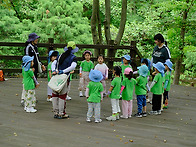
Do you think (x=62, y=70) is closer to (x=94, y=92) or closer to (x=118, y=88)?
(x=94, y=92)

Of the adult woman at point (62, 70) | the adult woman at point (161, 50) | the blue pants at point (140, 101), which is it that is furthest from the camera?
the adult woman at point (161, 50)

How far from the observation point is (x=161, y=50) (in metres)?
8.15

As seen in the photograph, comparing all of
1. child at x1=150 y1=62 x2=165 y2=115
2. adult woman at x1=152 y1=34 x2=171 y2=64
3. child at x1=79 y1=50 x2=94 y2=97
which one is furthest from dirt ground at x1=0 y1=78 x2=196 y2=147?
adult woman at x1=152 y1=34 x2=171 y2=64

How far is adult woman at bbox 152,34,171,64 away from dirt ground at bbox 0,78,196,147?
4.66 feet

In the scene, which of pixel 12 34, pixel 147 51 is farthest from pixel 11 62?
pixel 147 51

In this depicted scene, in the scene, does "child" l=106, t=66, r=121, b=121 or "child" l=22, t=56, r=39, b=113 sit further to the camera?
"child" l=22, t=56, r=39, b=113

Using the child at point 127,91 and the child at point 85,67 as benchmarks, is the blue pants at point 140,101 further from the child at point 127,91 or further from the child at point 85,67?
the child at point 85,67

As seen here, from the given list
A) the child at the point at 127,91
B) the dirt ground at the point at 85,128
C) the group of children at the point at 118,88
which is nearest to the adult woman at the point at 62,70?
the dirt ground at the point at 85,128

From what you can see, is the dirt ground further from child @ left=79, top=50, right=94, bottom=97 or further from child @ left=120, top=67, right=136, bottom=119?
child @ left=79, top=50, right=94, bottom=97

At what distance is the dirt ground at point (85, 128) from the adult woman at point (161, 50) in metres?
1.42

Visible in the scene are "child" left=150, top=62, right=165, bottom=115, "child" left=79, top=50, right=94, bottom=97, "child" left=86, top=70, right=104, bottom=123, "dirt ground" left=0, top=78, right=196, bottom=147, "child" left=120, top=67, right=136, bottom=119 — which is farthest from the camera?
Result: "child" left=79, top=50, right=94, bottom=97

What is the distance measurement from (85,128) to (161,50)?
3.11 meters

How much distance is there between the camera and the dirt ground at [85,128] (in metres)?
5.55

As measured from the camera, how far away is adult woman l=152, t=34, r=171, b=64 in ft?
26.4
